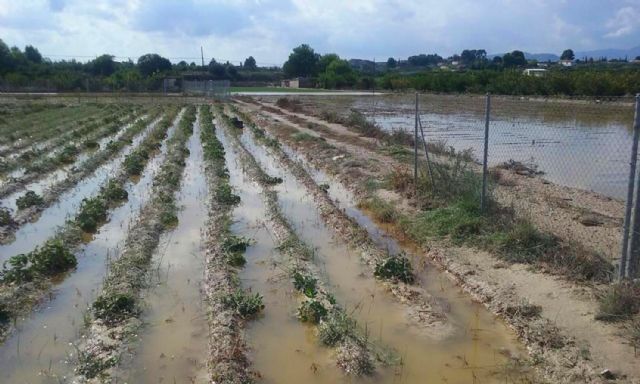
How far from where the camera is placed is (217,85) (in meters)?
62.0

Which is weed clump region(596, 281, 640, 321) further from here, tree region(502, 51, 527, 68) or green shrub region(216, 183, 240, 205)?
tree region(502, 51, 527, 68)

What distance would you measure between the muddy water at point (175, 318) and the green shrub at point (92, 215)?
1.59m

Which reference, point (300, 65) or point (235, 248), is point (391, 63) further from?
point (235, 248)

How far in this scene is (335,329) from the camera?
19.8 feet

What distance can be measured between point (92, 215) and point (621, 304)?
927 centimetres

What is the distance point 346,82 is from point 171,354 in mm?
95741

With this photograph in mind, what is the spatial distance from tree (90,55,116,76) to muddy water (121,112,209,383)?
4250 inches

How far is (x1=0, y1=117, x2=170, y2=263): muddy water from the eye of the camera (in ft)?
30.8

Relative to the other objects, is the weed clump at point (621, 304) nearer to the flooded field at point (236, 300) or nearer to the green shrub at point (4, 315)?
the flooded field at point (236, 300)

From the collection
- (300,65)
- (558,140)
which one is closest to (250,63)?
(300,65)

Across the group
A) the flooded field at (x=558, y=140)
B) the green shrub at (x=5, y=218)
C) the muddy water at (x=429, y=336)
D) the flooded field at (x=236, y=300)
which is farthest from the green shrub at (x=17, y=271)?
the flooded field at (x=558, y=140)

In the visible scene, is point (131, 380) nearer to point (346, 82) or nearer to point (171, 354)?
point (171, 354)

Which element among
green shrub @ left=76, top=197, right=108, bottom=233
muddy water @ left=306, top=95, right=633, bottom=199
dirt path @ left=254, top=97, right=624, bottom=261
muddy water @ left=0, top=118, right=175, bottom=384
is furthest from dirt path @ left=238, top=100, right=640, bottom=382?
green shrub @ left=76, top=197, right=108, bottom=233

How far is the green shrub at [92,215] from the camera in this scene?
10.2 metres
